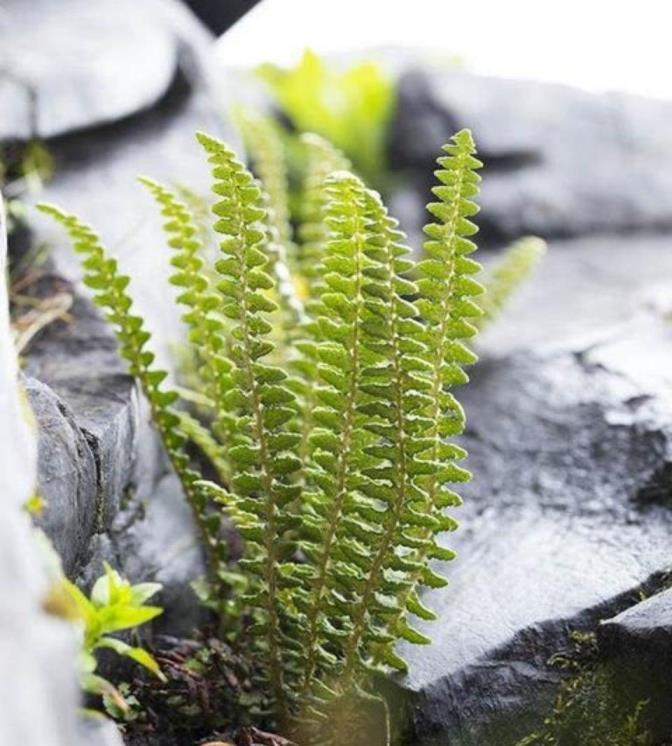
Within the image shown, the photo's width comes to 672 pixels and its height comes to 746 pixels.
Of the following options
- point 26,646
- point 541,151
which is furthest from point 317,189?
point 541,151

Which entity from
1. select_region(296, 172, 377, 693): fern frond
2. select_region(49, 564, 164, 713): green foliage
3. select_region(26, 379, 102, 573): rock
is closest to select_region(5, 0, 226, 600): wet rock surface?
select_region(26, 379, 102, 573): rock

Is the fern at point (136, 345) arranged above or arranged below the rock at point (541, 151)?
above

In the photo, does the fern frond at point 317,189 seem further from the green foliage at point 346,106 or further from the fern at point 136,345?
the green foliage at point 346,106

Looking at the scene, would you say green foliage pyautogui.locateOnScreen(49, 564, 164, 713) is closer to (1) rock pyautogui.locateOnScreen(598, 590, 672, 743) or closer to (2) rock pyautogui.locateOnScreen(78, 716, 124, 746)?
(2) rock pyautogui.locateOnScreen(78, 716, 124, 746)

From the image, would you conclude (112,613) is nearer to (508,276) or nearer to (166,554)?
(166,554)

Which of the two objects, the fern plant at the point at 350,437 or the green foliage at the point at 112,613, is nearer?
the green foliage at the point at 112,613

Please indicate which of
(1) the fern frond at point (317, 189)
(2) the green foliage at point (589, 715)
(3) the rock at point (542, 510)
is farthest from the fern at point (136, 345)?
(2) the green foliage at point (589, 715)
